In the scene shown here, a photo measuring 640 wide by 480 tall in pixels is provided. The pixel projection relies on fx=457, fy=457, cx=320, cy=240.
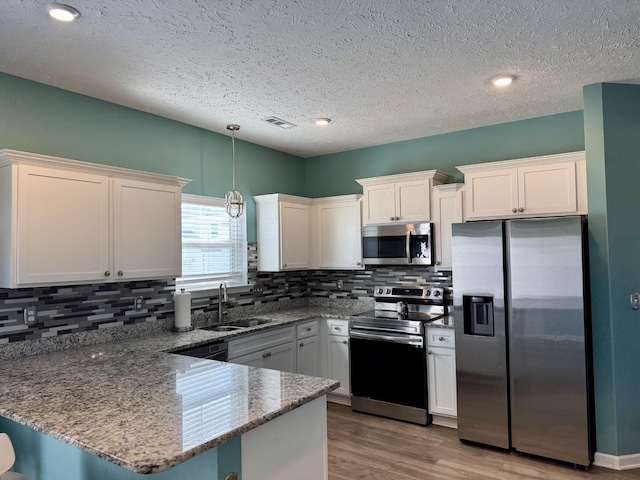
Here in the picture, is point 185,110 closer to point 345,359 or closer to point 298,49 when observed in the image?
point 298,49

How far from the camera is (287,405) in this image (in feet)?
5.90

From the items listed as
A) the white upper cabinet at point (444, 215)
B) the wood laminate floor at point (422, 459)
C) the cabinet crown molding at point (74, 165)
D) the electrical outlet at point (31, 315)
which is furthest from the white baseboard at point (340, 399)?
the electrical outlet at point (31, 315)

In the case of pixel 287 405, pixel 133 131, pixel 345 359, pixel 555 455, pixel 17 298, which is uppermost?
pixel 133 131

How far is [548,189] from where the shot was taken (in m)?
3.53

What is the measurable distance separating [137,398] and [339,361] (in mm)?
2660

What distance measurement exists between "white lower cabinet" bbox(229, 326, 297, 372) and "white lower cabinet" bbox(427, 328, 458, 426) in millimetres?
1214

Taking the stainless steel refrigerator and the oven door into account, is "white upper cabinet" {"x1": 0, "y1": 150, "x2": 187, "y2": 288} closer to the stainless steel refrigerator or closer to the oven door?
the oven door

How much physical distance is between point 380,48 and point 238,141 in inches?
88.9

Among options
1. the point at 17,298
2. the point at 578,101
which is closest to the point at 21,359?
the point at 17,298

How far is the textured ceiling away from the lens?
6.98 ft

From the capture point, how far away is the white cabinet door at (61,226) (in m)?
2.54

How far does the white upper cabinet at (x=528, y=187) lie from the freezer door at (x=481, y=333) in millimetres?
413

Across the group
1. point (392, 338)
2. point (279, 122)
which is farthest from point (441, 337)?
point (279, 122)

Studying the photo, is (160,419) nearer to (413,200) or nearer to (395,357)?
(395,357)
